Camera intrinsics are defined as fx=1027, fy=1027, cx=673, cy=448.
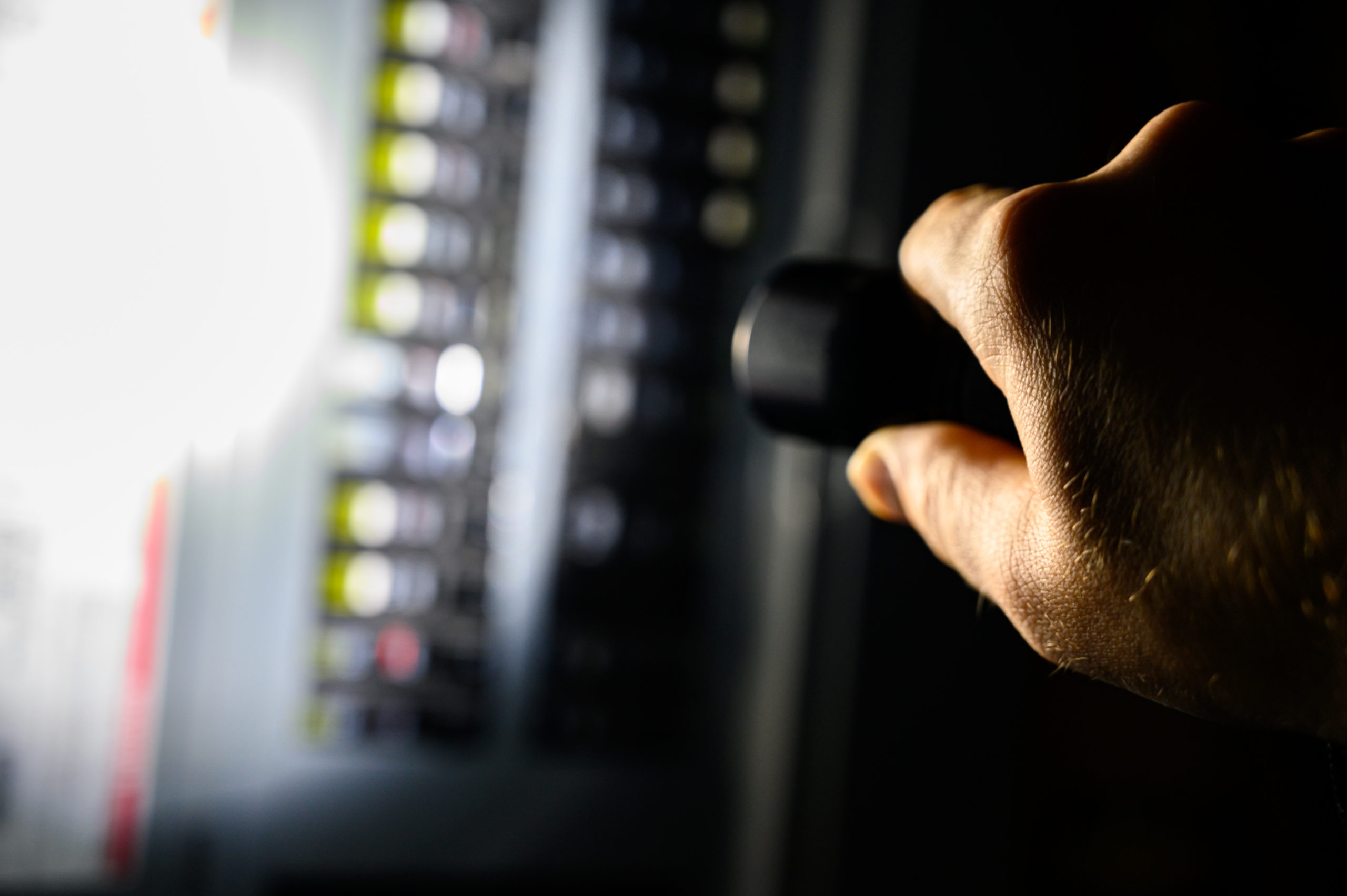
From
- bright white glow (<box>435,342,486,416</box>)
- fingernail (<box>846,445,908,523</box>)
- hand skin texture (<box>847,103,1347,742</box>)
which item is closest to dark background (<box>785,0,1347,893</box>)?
bright white glow (<box>435,342,486,416</box>)

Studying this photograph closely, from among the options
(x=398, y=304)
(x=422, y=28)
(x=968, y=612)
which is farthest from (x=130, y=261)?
(x=968, y=612)

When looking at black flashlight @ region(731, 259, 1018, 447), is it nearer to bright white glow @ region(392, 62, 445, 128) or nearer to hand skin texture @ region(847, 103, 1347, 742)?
hand skin texture @ region(847, 103, 1347, 742)

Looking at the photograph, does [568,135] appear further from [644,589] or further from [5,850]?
[5,850]

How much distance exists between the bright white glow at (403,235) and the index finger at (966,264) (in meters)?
0.62

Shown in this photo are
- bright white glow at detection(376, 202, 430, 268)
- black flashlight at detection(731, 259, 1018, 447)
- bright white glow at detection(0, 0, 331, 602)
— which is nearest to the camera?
black flashlight at detection(731, 259, 1018, 447)

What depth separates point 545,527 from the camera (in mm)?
987

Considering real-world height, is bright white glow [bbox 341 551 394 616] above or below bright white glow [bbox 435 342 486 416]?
below

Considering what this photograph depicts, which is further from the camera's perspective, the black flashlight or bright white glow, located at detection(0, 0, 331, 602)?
bright white glow, located at detection(0, 0, 331, 602)

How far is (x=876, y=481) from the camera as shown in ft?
1.51

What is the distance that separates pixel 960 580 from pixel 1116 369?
67 cm

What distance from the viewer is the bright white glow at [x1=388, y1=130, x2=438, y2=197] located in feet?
3.08

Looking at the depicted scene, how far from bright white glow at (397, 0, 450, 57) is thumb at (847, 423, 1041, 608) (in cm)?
68

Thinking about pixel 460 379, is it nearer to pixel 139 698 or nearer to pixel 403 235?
pixel 403 235

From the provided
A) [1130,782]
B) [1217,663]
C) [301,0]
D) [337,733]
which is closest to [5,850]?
[337,733]
